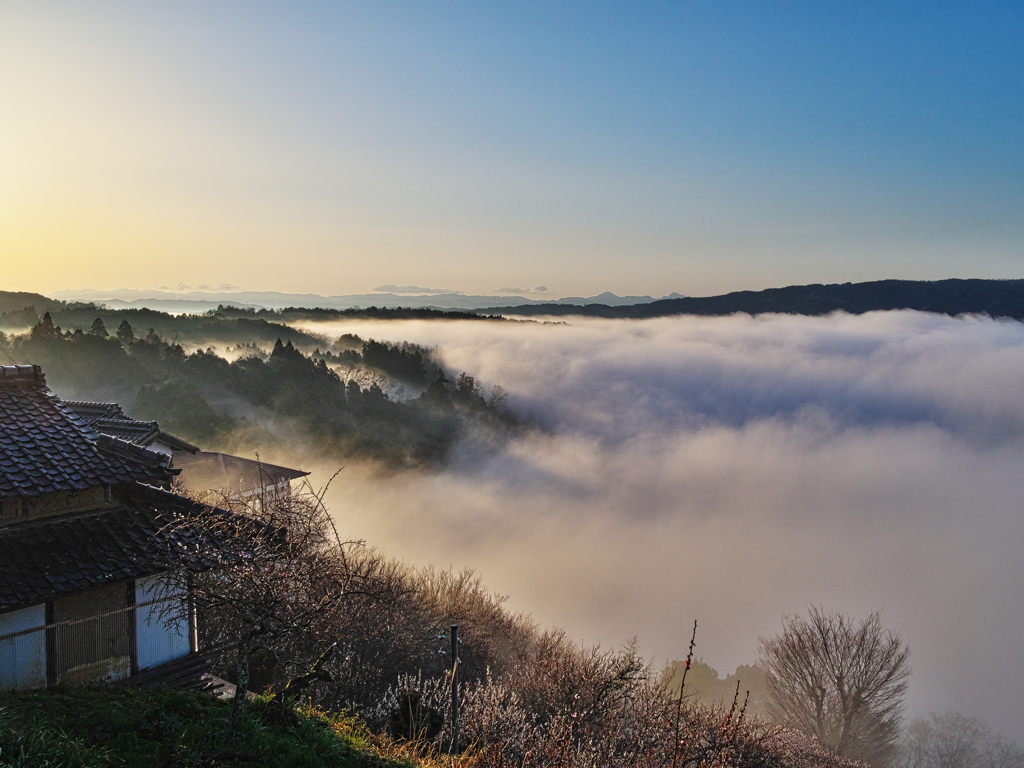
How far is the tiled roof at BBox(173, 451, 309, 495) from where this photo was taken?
3544cm

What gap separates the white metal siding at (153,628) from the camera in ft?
41.3

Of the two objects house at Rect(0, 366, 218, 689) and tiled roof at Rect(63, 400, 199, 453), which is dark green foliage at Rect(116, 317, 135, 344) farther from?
house at Rect(0, 366, 218, 689)

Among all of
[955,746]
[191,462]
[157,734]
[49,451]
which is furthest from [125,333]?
[955,746]

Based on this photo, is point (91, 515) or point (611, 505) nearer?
point (91, 515)

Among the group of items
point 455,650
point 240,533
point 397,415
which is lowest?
point 397,415

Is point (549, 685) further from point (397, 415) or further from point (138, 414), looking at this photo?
point (397, 415)

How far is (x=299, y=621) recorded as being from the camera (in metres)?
9.56

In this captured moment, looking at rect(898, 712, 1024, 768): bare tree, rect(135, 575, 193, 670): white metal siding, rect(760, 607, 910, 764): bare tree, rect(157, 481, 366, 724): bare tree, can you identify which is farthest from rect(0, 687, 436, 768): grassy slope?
rect(898, 712, 1024, 768): bare tree

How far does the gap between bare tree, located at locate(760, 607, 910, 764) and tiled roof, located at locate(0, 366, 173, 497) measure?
140 ft

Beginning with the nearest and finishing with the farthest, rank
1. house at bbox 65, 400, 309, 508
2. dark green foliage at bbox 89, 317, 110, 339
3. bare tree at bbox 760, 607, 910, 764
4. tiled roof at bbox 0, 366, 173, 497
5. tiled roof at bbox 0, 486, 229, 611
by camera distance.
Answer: tiled roof at bbox 0, 486, 229, 611 < tiled roof at bbox 0, 366, 173, 497 < house at bbox 65, 400, 309, 508 < bare tree at bbox 760, 607, 910, 764 < dark green foliage at bbox 89, 317, 110, 339

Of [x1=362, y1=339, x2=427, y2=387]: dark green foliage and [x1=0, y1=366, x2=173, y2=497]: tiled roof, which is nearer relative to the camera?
[x1=0, y1=366, x2=173, y2=497]: tiled roof

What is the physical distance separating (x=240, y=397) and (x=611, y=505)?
9125cm

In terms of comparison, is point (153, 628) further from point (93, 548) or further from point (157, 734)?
point (157, 734)

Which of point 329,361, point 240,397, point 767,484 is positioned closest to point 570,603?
point 240,397
